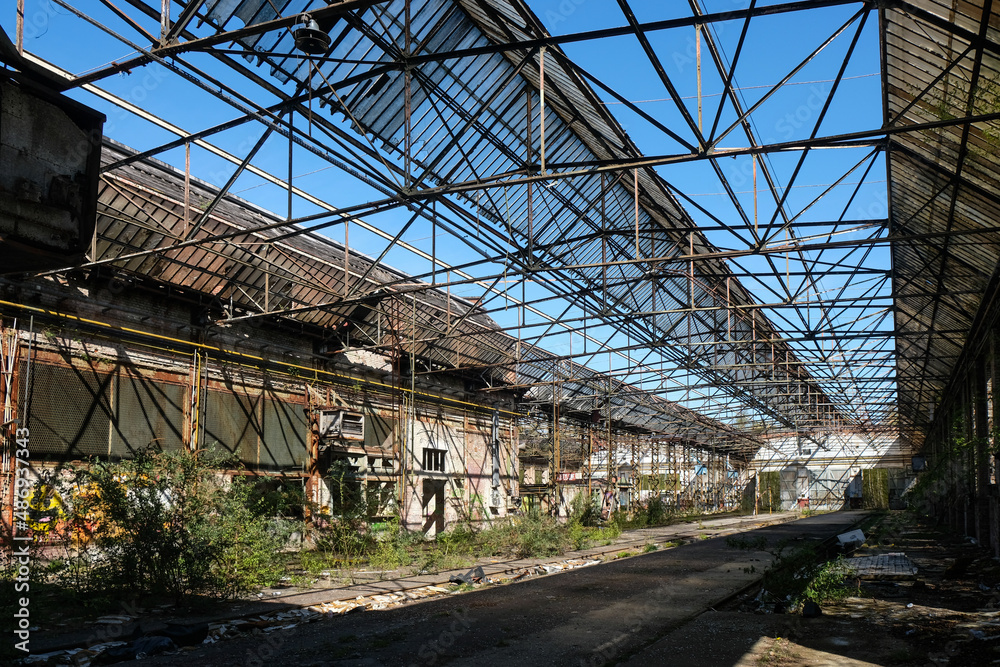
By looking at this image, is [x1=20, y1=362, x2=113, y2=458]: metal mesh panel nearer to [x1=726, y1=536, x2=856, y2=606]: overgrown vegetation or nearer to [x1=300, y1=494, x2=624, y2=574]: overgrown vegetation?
[x1=300, y1=494, x2=624, y2=574]: overgrown vegetation

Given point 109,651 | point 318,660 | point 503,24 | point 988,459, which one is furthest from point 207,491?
point 988,459

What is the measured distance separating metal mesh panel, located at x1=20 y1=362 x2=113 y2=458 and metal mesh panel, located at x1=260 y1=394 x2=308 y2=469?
4.20m

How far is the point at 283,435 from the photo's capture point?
18406 millimetres

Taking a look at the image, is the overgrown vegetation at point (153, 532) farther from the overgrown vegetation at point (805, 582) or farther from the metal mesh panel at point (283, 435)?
the overgrown vegetation at point (805, 582)

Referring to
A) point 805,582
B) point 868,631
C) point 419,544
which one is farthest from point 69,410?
point 868,631

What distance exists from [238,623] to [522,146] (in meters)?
9.74

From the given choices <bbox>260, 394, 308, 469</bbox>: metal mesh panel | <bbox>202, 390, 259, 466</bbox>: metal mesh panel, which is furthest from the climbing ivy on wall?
<bbox>202, 390, 259, 466</bbox>: metal mesh panel

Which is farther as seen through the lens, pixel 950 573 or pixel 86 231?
pixel 950 573

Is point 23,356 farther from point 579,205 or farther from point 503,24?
point 579,205

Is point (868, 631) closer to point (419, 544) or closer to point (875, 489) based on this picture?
point (419, 544)

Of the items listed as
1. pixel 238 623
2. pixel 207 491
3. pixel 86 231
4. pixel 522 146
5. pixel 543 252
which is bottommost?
pixel 238 623

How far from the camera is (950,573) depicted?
12656 mm

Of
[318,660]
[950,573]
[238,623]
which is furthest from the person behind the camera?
[950,573]

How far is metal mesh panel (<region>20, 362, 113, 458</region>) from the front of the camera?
12.9 m
